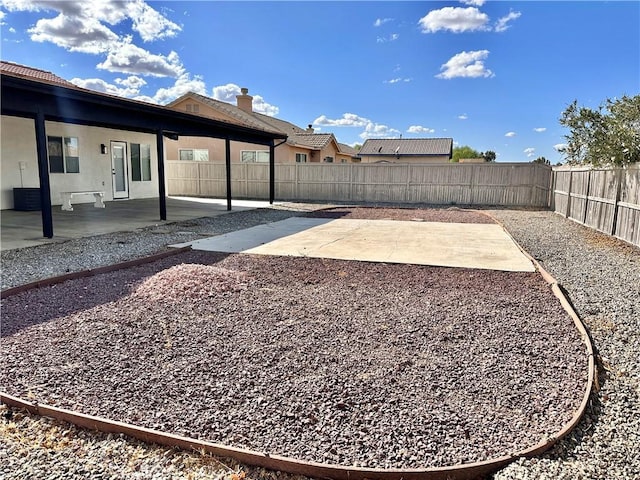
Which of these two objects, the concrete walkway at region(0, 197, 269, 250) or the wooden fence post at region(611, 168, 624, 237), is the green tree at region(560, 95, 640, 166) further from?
the concrete walkway at region(0, 197, 269, 250)

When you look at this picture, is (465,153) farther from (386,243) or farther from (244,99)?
(386,243)

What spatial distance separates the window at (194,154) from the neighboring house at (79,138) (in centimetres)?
537

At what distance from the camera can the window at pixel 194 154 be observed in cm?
2402

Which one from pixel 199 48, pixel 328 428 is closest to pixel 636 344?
pixel 328 428

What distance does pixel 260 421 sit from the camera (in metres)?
2.60

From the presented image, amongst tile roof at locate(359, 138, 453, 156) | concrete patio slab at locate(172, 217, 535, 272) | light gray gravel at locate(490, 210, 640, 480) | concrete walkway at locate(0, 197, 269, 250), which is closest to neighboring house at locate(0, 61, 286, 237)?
concrete walkway at locate(0, 197, 269, 250)

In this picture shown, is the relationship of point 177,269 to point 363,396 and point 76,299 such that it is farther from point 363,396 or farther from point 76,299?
point 363,396

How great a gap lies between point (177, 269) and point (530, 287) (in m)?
4.95

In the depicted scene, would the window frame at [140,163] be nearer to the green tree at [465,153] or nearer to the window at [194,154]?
the window at [194,154]

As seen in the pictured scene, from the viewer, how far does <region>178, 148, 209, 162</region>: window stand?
24.0m

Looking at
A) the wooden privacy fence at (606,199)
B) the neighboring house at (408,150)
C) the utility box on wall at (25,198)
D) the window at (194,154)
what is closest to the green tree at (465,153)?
the neighboring house at (408,150)

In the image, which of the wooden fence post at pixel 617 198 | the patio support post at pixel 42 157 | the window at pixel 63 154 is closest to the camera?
the patio support post at pixel 42 157

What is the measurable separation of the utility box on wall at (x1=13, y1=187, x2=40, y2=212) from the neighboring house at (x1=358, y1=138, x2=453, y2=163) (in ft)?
94.7

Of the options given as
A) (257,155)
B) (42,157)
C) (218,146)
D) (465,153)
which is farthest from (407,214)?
(465,153)
